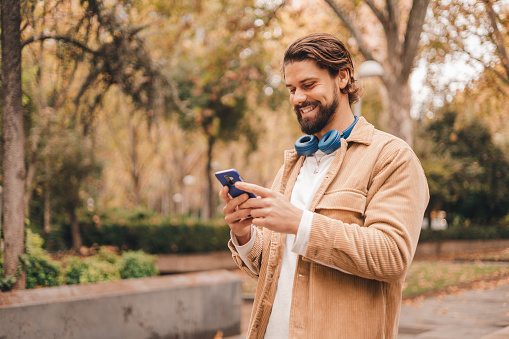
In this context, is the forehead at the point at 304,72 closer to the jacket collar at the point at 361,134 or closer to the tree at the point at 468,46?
the jacket collar at the point at 361,134

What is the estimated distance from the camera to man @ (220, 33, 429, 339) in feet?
5.30

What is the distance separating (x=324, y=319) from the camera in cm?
172

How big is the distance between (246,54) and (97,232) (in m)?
7.37

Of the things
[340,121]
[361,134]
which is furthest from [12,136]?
[361,134]

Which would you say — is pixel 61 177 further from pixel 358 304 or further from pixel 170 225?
pixel 358 304

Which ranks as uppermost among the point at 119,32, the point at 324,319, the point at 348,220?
the point at 119,32

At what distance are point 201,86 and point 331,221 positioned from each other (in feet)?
51.6

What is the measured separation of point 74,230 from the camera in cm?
1482

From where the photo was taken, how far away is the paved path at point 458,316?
7.02 meters

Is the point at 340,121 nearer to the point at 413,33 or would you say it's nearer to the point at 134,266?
the point at 134,266

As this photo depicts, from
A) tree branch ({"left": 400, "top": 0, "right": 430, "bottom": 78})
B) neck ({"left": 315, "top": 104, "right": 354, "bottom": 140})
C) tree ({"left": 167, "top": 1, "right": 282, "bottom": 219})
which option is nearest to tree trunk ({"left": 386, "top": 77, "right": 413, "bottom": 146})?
tree branch ({"left": 400, "top": 0, "right": 430, "bottom": 78})

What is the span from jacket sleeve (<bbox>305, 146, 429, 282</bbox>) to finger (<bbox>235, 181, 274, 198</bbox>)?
177 mm

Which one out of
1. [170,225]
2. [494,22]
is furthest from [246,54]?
[494,22]

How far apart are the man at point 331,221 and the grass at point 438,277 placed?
9.84m
